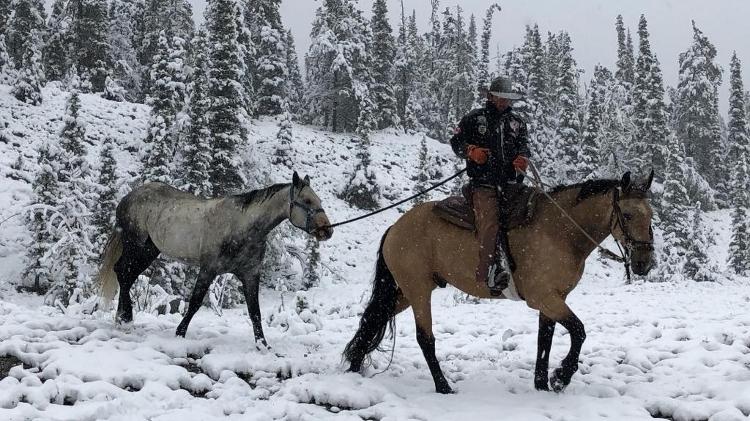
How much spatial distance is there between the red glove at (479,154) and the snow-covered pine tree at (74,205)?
15553 millimetres

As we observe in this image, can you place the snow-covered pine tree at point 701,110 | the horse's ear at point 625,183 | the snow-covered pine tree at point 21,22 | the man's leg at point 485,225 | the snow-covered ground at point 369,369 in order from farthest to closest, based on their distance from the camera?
1. the snow-covered pine tree at point 701,110
2. the snow-covered pine tree at point 21,22
3. the man's leg at point 485,225
4. the horse's ear at point 625,183
5. the snow-covered ground at point 369,369

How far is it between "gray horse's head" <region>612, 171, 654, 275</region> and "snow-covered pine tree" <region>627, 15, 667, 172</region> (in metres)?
39.4

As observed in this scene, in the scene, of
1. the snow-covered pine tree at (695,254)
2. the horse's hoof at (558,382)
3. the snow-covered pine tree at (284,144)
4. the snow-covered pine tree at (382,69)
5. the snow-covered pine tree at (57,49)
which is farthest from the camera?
the snow-covered pine tree at (382,69)

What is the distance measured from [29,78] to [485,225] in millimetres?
34284

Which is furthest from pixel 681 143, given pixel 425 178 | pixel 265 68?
pixel 265 68

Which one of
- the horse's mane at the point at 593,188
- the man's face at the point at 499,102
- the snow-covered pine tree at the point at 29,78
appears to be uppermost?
the snow-covered pine tree at the point at 29,78

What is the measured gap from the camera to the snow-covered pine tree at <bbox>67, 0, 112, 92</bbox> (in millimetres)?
39875

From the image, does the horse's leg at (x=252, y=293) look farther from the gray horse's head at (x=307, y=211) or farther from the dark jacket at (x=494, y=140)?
the dark jacket at (x=494, y=140)

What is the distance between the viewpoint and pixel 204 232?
7418mm

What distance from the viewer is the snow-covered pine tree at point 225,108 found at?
2064 cm

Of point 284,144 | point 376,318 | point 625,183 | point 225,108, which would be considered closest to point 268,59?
point 284,144

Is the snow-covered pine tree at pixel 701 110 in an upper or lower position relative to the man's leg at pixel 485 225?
upper

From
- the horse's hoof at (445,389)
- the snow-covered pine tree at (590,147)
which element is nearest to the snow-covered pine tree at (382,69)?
the snow-covered pine tree at (590,147)

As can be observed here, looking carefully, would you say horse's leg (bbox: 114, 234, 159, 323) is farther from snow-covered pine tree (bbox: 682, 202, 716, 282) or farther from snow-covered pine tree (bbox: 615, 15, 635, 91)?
snow-covered pine tree (bbox: 615, 15, 635, 91)
